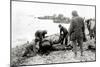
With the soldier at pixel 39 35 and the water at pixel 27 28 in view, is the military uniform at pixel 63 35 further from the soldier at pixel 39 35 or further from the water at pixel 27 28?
the soldier at pixel 39 35

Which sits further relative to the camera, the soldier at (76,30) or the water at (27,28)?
the soldier at (76,30)

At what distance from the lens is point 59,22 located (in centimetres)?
243

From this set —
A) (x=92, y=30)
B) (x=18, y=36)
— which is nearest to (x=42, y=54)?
(x=18, y=36)

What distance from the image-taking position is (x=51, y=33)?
93.6 inches

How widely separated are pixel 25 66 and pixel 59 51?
514 millimetres

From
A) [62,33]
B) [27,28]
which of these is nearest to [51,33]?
[62,33]

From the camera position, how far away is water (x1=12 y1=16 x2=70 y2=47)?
221cm

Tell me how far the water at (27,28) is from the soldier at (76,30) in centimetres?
27

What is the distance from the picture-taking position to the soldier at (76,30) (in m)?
2.48

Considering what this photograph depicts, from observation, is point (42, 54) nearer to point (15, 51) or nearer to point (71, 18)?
point (15, 51)

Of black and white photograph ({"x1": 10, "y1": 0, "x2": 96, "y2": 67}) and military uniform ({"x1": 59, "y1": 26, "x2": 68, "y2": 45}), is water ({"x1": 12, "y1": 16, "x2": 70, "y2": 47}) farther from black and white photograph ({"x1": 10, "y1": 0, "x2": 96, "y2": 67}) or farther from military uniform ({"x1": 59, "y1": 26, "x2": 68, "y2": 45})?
military uniform ({"x1": 59, "y1": 26, "x2": 68, "y2": 45})

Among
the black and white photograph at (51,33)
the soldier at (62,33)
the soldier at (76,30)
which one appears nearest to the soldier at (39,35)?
the black and white photograph at (51,33)

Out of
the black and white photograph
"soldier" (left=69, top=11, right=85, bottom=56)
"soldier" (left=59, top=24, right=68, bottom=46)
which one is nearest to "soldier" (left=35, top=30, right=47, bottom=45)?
the black and white photograph
